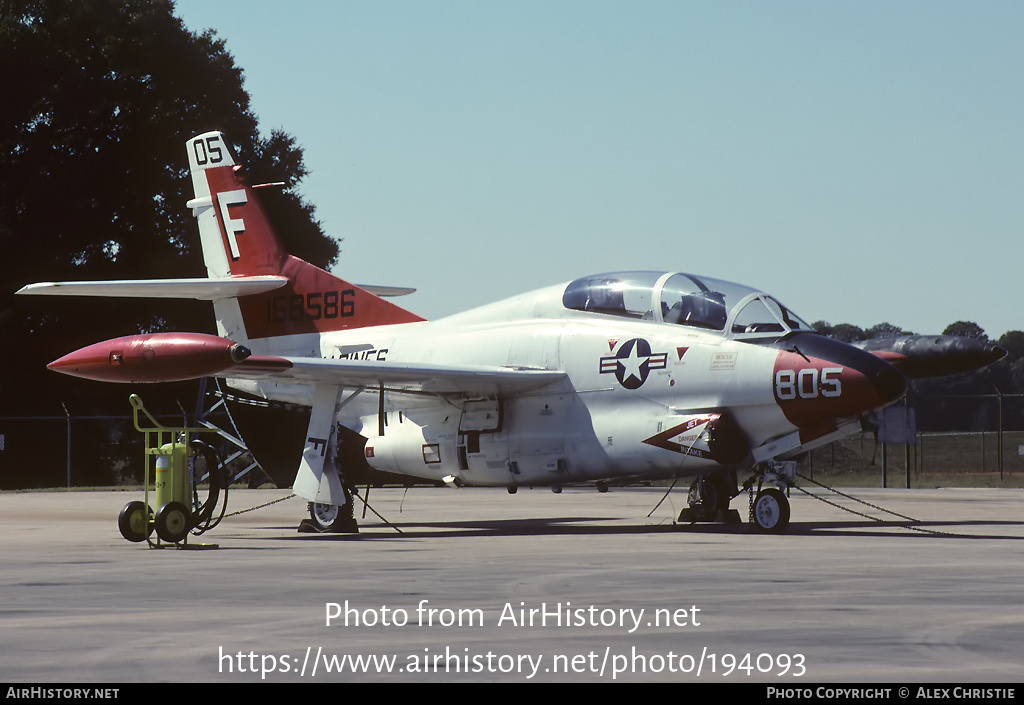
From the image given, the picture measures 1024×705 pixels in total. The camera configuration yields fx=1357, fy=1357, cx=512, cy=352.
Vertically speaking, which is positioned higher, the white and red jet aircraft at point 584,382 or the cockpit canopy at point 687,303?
the cockpit canopy at point 687,303

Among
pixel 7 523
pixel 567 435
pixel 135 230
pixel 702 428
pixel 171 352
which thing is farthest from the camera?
pixel 135 230

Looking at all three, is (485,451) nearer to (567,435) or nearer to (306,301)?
(567,435)

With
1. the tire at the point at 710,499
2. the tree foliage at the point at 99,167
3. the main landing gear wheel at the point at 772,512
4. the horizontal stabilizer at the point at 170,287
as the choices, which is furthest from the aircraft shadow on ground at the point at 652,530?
the tree foliage at the point at 99,167

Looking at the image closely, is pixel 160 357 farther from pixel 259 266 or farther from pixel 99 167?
pixel 99 167

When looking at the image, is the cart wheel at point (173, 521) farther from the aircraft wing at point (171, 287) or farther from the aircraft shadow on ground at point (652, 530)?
the aircraft wing at point (171, 287)

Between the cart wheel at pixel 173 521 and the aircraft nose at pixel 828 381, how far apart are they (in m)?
7.17


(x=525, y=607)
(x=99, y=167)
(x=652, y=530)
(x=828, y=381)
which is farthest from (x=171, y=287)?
(x=99, y=167)

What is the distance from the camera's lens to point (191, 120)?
46.9 m

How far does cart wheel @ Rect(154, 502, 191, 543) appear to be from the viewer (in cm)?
1570

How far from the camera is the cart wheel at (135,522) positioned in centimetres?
1630

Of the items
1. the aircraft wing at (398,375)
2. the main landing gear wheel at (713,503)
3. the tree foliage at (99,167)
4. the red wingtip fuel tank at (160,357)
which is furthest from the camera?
the tree foliage at (99,167)
